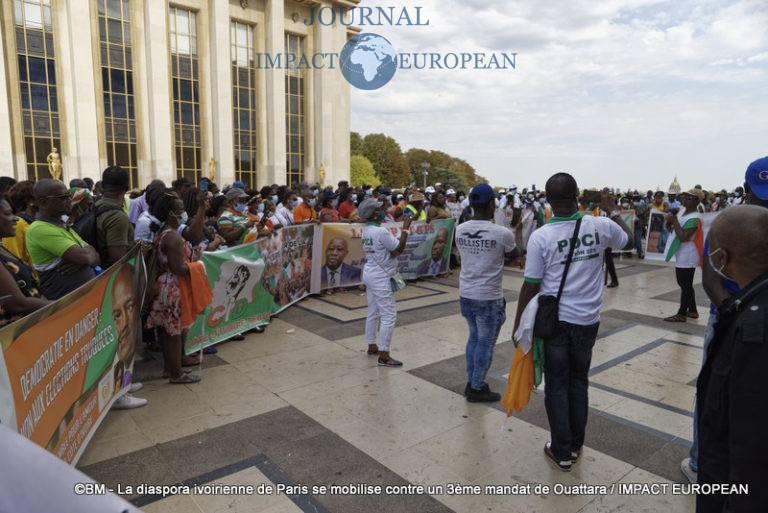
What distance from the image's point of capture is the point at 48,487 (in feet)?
3.21

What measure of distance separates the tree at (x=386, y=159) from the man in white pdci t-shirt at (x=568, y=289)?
7282 cm

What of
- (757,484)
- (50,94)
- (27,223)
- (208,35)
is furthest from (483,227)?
(208,35)

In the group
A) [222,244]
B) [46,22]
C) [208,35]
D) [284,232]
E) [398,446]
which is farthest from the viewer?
[208,35]

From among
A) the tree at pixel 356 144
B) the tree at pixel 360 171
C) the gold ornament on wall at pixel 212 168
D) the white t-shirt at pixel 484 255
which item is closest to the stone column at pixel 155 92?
the gold ornament on wall at pixel 212 168

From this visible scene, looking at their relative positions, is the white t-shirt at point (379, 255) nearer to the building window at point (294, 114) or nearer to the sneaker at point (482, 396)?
the sneaker at point (482, 396)

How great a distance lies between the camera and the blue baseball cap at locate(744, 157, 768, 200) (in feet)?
9.64

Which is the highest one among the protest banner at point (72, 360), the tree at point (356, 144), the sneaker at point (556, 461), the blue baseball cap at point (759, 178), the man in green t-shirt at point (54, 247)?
the tree at point (356, 144)

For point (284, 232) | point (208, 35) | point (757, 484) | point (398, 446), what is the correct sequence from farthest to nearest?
point (208, 35) < point (284, 232) < point (398, 446) < point (757, 484)

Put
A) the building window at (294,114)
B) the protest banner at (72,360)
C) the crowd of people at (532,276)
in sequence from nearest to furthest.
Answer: the crowd of people at (532,276) < the protest banner at (72,360) < the building window at (294,114)

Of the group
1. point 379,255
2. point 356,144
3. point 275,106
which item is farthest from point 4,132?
point 356,144

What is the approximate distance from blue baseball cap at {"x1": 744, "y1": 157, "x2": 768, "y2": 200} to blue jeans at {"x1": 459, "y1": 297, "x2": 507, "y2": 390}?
2061 millimetres

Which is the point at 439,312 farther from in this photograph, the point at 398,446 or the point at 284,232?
the point at 398,446

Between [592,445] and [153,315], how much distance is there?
14.1 ft

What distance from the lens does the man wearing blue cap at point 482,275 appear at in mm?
4293
